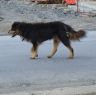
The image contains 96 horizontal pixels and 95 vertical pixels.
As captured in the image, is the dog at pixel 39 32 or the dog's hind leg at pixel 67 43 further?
the dog's hind leg at pixel 67 43

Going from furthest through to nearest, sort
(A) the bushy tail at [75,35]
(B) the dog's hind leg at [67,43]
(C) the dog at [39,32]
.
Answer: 1. (A) the bushy tail at [75,35]
2. (B) the dog's hind leg at [67,43]
3. (C) the dog at [39,32]

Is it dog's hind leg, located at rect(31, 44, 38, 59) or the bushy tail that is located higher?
the bushy tail

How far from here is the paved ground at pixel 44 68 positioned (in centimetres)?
912

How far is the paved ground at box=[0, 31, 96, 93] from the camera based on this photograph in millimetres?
9125

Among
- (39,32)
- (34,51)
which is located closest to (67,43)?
(39,32)

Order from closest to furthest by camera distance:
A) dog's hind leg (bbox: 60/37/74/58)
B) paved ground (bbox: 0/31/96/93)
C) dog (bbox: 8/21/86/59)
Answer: paved ground (bbox: 0/31/96/93) < dog (bbox: 8/21/86/59) < dog's hind leg (bbox: 60/37/74/58)

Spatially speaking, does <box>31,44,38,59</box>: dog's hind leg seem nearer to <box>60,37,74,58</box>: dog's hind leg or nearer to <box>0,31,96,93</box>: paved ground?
<box>0,31,96,93</box>: paved ground

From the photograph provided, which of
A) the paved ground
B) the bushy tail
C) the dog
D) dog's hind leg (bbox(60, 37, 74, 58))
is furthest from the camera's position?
the bushy tail

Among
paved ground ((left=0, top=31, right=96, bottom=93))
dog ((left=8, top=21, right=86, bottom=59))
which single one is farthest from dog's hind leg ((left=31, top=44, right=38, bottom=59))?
paved ground ((left=0, top=31, right=96, bottom=93))

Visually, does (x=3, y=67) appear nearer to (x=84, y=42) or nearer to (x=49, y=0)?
(x=84, y=42)

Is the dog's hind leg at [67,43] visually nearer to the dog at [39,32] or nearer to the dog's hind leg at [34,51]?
the dog at [39,32]

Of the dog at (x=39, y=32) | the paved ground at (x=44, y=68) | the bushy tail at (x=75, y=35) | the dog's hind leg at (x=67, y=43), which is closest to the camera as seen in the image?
the paved ground at (x=44, y=68)

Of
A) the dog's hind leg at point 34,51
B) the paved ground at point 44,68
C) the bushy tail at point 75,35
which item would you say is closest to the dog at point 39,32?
the dog's hind leg at point 34,51

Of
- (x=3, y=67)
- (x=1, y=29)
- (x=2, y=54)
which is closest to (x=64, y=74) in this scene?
(x=3, y=67)
